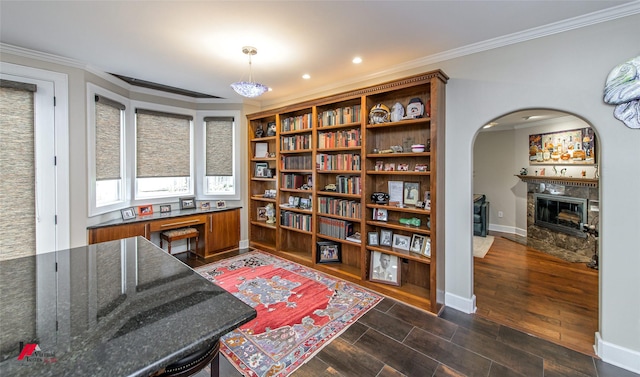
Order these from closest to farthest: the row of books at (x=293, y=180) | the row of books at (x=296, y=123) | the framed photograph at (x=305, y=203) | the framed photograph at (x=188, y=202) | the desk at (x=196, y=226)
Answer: the desk at (x=196, y=226) → the row of books at (x=296, y=123) → the framed photograph at (x=305, y=203) → the row of books at (x=293, y=180) → the framed photograph at (x=188, y=202)

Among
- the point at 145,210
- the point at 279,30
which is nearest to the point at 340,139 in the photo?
the point at 279,30

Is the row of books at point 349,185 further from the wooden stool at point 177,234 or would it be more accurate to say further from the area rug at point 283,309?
the wooden stool at point 177,234

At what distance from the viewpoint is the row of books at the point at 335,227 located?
3.59 meters

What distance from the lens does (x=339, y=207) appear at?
3.62 metres

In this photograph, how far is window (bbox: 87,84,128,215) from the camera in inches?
129

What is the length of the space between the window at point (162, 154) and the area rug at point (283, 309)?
1631 mm

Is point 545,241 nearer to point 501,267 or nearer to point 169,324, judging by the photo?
point 501,267

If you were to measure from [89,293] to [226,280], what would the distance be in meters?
2.32

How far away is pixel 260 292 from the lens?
10.1 ft

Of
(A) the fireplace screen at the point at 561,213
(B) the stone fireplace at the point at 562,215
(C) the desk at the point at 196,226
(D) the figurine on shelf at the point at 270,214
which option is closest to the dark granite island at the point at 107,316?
(C) the desk at the point at 196,226

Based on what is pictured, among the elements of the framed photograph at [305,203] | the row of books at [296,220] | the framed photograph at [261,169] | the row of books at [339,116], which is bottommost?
the row of books at [296,220]

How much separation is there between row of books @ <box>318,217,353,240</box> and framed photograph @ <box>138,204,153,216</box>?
8.84 feet

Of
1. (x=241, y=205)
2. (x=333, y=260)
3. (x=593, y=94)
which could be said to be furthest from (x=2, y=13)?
(x=593, y=94)
